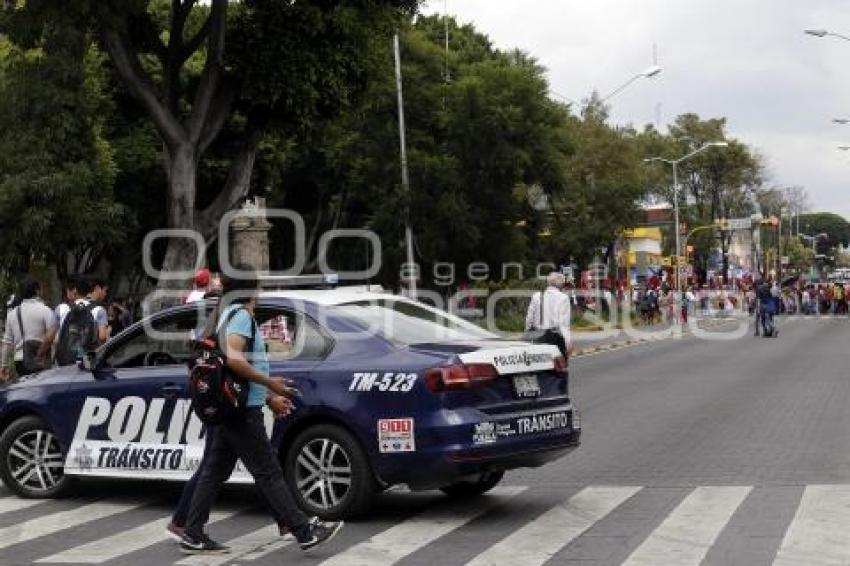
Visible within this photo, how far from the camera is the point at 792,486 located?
30.1 feet

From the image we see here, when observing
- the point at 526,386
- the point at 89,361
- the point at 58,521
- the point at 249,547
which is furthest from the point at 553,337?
the point at 249,547

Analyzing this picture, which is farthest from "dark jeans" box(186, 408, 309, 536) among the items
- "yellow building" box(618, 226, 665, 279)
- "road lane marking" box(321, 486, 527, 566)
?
"yellow building" box(618, 226, 665, 279)

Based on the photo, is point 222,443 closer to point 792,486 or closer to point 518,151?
point 792,486

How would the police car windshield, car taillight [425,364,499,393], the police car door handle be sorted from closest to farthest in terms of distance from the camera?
car taillight [425,364,499,393], the police car windshield, the police car door handle

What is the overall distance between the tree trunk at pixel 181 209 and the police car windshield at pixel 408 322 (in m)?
12.5

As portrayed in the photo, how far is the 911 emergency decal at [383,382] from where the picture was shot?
7.96 metres

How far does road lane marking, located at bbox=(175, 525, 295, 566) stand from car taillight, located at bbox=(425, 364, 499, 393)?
131 cm

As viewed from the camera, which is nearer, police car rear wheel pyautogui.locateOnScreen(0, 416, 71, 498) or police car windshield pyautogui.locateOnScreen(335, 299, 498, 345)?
police car windshield pyautogui.locateOnScreen(335, 299, 498, 345)

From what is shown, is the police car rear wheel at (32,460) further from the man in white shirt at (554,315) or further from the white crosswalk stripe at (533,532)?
the man in white shirt at (554,315)

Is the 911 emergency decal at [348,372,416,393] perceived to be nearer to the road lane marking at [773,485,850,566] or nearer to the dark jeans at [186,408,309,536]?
the dark jeans at [186,408,309,536]

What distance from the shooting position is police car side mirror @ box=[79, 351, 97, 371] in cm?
923

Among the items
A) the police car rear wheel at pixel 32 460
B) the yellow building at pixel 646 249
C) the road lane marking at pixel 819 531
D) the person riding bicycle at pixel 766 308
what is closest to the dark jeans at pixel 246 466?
the police car rear wheel at pixel 32 460

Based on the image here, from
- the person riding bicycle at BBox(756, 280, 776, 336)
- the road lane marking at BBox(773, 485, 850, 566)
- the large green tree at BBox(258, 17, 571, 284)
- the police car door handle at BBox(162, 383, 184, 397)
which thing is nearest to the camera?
the road lane marking at BBox(773, 485, 850, 566)

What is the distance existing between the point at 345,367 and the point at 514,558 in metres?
1.87
